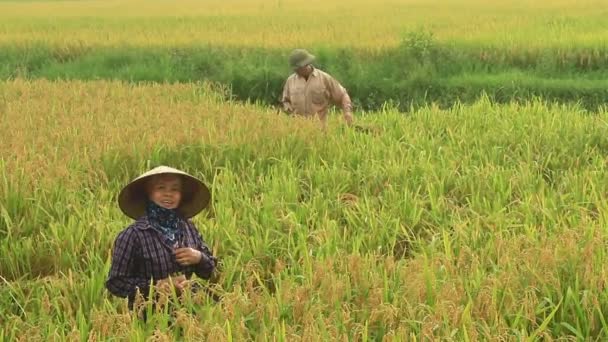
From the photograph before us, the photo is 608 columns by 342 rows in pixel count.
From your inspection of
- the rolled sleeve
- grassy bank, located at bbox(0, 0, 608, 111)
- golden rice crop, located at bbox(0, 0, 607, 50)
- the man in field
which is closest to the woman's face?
the man in field


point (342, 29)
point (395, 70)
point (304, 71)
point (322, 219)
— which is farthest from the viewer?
point (342, 29)

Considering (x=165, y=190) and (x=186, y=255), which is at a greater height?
(x=165, y=190)

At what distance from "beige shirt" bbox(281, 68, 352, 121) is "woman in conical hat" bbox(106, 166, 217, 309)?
3.74m

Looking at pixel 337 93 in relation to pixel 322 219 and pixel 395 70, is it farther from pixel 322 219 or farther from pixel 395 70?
pixel 395 70

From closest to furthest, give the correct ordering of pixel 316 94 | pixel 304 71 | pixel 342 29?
pixel 304 71, pixel 316 94, pixel 342 29

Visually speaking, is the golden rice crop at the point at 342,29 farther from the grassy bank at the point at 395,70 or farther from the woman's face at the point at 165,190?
the woman's face at the point at 165,190

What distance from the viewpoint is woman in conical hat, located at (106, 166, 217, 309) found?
8.87 ft

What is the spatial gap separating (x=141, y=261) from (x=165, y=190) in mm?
275

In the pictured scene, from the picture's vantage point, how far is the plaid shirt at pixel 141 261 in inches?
106

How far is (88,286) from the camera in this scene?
295 cm

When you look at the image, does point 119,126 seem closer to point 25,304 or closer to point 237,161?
point 237,161

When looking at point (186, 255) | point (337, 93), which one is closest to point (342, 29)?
point (337, 93)

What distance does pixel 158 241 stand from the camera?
9.02 feet

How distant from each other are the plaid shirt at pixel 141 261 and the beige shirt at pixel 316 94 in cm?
383
